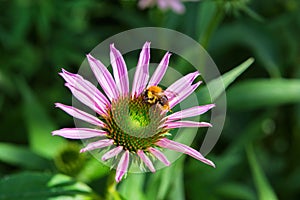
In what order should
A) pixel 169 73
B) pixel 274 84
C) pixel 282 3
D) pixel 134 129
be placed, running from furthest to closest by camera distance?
pixel 282 3 → pixel 274 84 → pixel 169 73 → pixel 134 129

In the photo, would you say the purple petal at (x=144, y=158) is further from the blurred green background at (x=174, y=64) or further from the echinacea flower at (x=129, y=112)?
the blurred green background at (x=174, y=64)

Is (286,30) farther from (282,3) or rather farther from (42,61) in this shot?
(42,61)

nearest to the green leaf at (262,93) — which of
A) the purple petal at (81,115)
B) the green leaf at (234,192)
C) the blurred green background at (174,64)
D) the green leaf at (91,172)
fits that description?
the blurred green background at (174,64)

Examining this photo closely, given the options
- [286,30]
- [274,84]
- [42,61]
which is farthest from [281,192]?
[42,61]

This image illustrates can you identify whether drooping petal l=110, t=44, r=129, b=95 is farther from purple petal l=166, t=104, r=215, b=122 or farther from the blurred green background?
the blurred green background

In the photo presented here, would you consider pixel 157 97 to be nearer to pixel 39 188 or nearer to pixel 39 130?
pixel 39 188

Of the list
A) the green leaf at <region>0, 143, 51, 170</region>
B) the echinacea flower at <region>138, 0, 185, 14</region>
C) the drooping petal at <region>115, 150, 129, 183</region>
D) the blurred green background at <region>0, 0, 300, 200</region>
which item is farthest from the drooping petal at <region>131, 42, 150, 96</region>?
the echinacea flower at <region>138, 0, 185, 14</region>

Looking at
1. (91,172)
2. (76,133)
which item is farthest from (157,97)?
(91,172)
